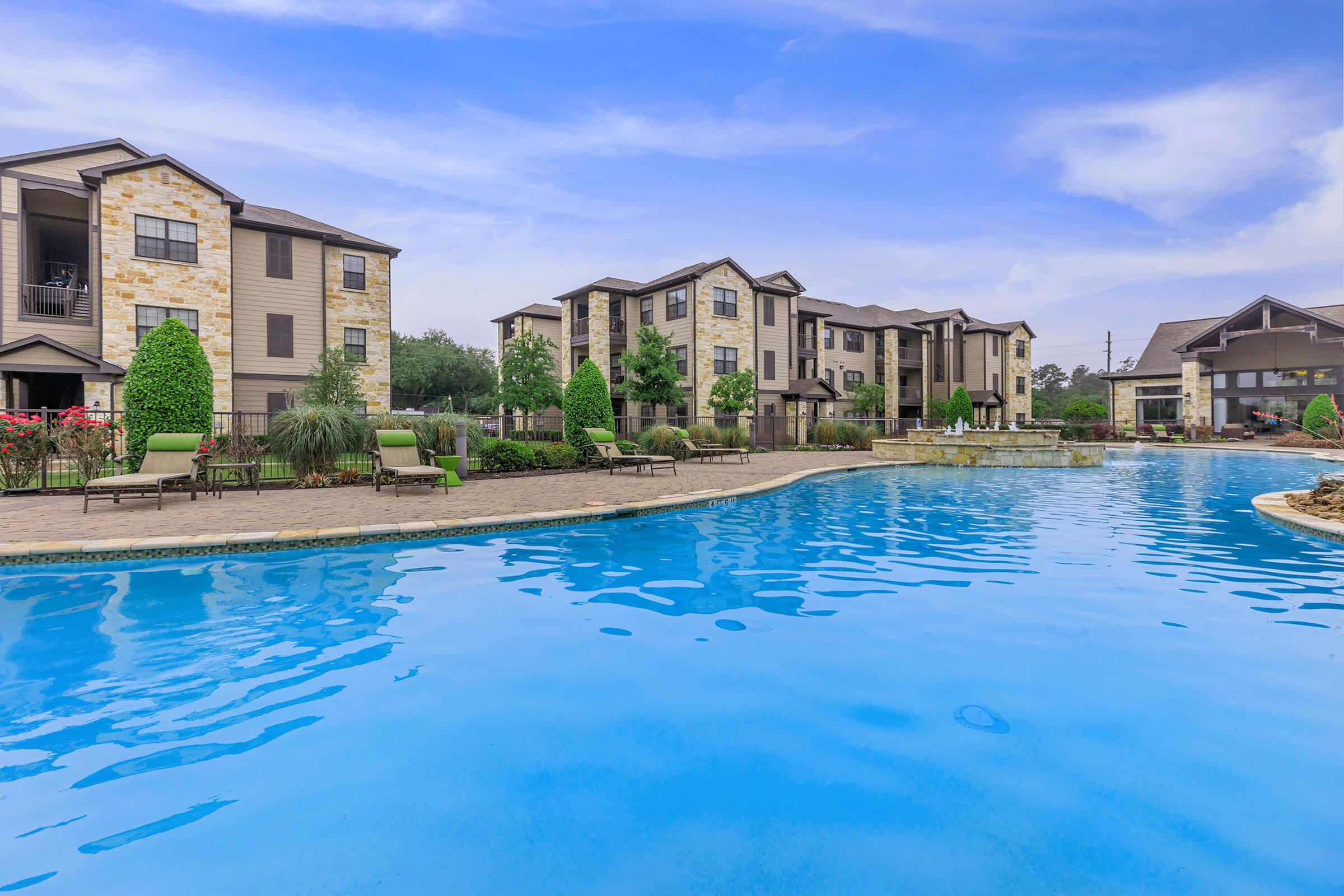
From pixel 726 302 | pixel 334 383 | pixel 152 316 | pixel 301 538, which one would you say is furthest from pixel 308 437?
pixel 726 302

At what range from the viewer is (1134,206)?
22.2 metres

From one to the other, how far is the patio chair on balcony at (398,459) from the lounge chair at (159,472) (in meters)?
2.60

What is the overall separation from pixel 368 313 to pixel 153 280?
21.0 ft

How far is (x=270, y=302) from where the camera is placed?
21922 mm

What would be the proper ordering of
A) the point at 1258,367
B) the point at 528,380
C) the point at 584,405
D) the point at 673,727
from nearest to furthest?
the point at 673,727 < the point at 584,405 < the point at 528,380 < the point at 1258,367

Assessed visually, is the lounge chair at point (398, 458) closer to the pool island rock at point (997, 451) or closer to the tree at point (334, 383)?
the tree at point (334, 383)

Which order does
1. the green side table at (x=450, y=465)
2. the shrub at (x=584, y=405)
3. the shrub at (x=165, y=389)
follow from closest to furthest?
the shrub at (x=165, y=389)
the green side table at (x=450, y=465)
the shrub at (x=584, y=405)

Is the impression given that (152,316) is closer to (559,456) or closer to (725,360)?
(559,456)

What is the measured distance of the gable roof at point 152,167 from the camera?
18.3 meters

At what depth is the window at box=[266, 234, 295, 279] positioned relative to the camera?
71.9 ft

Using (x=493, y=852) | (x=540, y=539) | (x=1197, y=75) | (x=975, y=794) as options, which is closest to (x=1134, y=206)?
(x=1197, y=75)

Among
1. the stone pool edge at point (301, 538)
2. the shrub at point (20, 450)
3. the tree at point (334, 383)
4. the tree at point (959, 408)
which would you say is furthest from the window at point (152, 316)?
the tree at point (959, 408)

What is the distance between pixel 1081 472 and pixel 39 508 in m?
21.1

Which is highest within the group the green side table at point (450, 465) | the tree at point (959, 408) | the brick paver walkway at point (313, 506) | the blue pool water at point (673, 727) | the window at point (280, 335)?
the window at point (280, 335)
